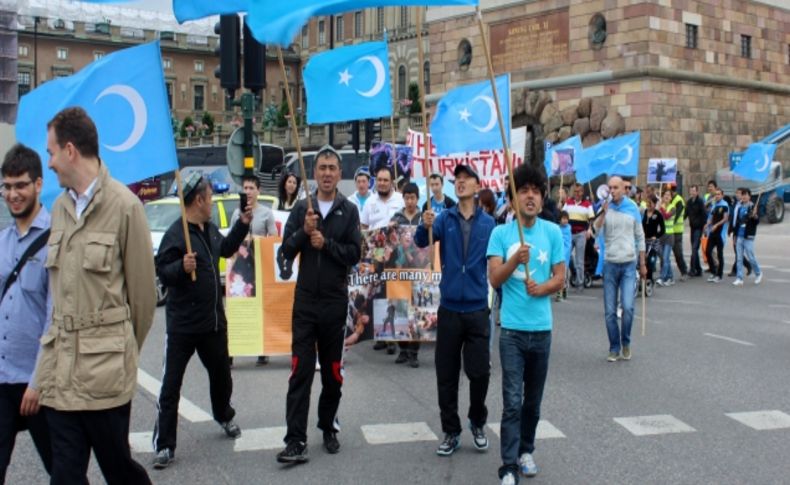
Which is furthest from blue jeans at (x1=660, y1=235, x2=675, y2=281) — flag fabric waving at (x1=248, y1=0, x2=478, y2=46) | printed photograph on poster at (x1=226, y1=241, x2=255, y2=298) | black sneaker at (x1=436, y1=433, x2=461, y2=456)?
flag fabric waving at (x1=248, y1=0, x2=478, y2=46)

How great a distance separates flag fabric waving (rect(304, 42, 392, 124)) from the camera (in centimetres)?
1103

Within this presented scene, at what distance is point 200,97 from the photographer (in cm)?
9344

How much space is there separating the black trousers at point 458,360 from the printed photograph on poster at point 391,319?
3.47 meters

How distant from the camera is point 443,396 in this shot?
21.3 feet

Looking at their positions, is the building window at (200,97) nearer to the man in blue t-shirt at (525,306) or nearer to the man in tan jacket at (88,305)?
the man in blue t-shirt at (525,306)

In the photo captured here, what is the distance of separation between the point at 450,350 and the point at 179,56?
88988mm

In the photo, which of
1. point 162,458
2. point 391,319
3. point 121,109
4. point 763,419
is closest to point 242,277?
point 391,319

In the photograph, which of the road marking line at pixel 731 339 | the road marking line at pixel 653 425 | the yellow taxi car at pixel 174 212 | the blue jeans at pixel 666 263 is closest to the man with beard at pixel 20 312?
the road marking line at pixel 653 425

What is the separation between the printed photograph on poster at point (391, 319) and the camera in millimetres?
10062

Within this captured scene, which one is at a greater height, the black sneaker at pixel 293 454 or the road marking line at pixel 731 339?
the black sneaker at pixel 293 454

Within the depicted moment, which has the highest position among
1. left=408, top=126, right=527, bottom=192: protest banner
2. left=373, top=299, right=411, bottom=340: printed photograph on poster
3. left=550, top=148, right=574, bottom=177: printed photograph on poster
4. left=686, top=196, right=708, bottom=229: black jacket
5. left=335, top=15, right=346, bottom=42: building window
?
left=335, top=15, right=346, bottom=42: building window

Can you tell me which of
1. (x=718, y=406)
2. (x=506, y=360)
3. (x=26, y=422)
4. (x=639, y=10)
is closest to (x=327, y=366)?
(x=506, y=360)

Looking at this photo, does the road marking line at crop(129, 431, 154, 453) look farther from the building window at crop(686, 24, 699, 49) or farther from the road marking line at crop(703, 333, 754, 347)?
the building window at crop(686, 24, 699, 49)

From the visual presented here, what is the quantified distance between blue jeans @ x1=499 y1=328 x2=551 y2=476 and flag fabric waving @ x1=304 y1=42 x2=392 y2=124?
18.4 ft
